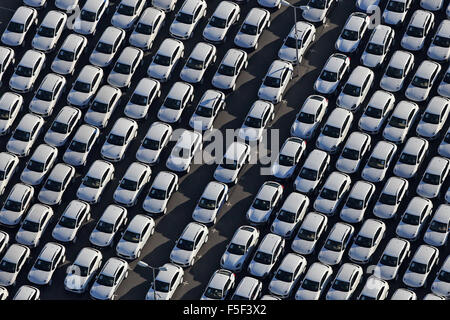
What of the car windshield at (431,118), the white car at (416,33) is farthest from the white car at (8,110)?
the car windshield at (431,118)

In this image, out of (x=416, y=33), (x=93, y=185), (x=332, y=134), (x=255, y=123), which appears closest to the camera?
(x=93, y=185)

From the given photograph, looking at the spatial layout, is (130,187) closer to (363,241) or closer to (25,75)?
(25,75)

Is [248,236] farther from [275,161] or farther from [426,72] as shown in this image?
[426,72]

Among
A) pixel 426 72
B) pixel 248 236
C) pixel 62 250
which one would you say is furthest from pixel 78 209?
pixel 426 72

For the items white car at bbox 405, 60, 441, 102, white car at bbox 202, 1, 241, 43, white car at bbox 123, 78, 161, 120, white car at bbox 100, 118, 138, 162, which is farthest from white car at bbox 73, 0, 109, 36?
white car at bbox 405, 60, 441, 102

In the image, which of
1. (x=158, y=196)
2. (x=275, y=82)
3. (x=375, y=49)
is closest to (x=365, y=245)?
(x=275, y=82)
